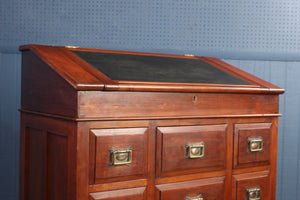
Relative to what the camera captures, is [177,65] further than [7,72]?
No

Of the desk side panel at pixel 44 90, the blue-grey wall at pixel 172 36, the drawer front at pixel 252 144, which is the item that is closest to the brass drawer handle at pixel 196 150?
the drawer front at pixel 252 144

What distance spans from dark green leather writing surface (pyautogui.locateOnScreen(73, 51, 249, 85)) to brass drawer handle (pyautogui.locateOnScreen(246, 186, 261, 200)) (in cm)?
65

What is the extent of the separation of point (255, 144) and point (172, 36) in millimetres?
1224

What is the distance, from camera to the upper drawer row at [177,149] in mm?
1686

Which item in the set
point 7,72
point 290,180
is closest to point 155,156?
point 7,72

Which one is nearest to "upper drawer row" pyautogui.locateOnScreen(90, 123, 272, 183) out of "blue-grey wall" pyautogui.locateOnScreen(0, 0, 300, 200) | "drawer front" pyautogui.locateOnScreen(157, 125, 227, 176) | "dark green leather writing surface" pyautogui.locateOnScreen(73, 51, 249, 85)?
"drawer front" pyautogui.locateOnScreen(157, 125, 227, 176)

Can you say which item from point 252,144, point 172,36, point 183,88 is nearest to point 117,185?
point 183,88

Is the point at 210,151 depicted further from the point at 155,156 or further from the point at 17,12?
the point at 17,12

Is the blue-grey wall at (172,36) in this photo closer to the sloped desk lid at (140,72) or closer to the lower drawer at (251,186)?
the sloped desk lid at (140,72)

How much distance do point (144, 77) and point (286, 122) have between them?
6.05 ft

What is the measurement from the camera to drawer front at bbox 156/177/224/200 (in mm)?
1878

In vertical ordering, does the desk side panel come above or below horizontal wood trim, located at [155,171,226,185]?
above

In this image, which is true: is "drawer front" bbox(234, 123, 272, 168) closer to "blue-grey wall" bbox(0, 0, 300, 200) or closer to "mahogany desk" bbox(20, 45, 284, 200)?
"mahogany desk" bbox(20, 45, 284, 200)

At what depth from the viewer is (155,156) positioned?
1.83 meters
